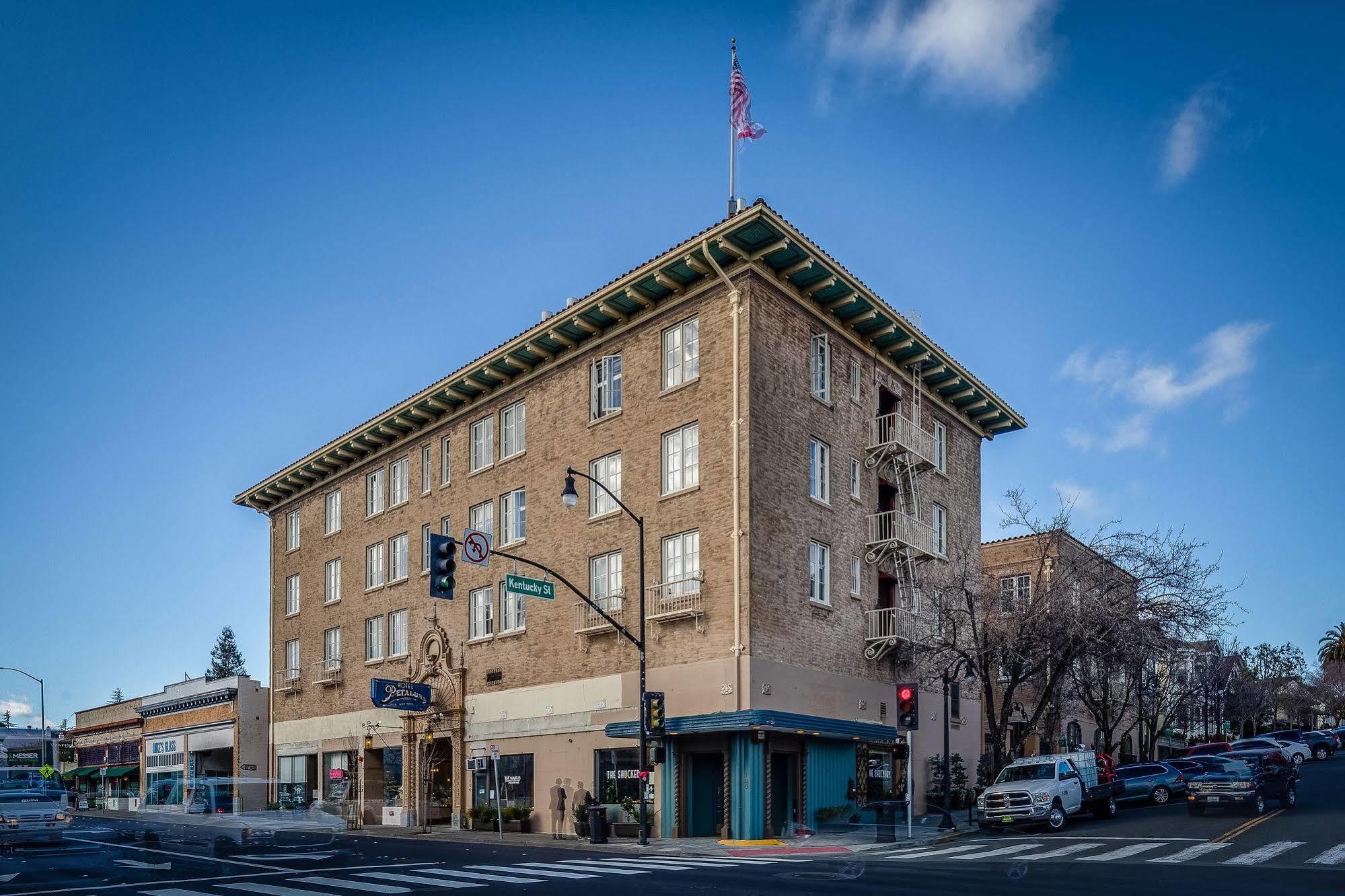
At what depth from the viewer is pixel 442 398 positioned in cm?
4291

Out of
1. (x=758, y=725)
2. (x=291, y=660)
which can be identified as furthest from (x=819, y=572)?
(x=291, y=660)

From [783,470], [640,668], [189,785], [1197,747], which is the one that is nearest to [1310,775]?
[1197,747]

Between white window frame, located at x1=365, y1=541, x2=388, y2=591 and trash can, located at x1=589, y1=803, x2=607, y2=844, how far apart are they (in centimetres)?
1847

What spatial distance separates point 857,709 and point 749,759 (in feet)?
20.0

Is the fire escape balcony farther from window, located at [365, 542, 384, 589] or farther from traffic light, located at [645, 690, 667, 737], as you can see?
window, located at [365, 542, 384, 589]

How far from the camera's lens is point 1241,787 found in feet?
96.0

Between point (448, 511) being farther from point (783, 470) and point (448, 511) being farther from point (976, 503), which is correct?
point (976, 503)

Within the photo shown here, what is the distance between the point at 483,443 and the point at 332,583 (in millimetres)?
13126

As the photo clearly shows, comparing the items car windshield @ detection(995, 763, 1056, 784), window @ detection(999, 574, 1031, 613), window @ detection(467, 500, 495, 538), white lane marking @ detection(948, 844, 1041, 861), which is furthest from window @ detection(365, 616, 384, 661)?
white lane marking @ detection(948, 844, 1041, 861)

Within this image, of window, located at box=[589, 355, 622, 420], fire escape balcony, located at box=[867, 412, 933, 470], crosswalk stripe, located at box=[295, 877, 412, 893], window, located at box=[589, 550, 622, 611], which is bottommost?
crosswalk stripe, located at box=[295, 877, 412, 893]

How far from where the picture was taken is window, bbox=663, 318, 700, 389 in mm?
33375

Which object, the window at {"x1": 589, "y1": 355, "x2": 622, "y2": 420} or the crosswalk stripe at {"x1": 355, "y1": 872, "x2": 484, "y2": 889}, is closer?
the crosswalk stripe at {"x1": 355, "y1": 872, "x2": 484, "y2": 889}

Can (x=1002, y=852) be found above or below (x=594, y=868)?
below

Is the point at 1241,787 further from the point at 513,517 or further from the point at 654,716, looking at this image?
the point at 513,517
